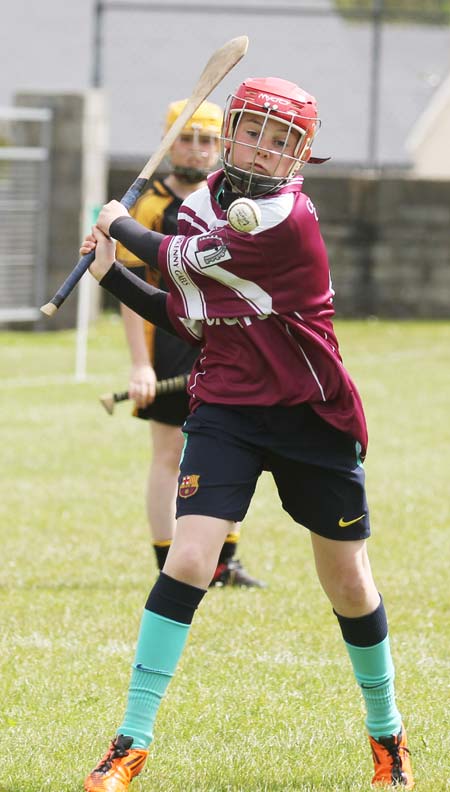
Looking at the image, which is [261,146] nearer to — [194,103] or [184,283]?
[184,283]

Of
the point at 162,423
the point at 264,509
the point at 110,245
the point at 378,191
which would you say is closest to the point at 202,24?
the point at 378,191

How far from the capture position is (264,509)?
7.95m

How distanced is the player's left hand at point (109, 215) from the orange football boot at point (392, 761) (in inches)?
63.1

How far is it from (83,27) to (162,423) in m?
27.7

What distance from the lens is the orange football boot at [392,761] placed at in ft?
12.7

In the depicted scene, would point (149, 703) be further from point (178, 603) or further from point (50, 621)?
point (50, 621)

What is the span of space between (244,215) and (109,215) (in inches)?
19.9

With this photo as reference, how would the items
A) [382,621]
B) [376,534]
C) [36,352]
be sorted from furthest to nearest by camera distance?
1. [36,352]
2. [376,534]
3. [382,621]

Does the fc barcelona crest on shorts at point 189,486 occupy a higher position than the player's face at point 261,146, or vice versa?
the player's face at point 261,146

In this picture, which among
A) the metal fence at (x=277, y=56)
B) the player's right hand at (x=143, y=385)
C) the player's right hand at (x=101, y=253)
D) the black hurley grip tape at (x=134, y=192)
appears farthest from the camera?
the metal fence at (x=277, y=56)

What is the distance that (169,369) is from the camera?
6.08m

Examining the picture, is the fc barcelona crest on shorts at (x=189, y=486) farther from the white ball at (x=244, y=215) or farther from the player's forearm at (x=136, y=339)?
the player's forearm at (x=136, y=339)

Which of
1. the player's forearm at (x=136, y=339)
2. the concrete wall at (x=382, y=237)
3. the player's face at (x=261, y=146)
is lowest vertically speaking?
the concrete wall at (x=382, y=237)

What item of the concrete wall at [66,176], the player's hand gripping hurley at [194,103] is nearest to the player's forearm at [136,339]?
the player's hand gripping hurley at [194,103]
